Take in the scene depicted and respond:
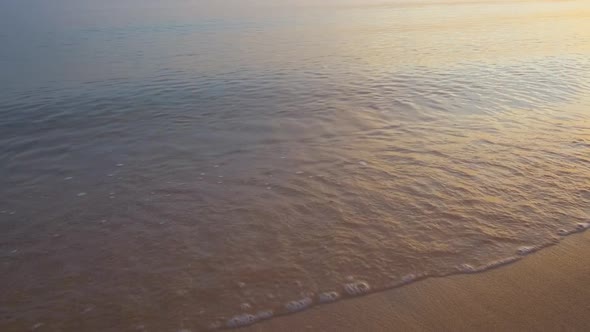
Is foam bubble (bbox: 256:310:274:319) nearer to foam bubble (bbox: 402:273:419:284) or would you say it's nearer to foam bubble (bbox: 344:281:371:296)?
foam bubble (bbox: 344:281:371:296)

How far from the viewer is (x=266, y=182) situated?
648 cm

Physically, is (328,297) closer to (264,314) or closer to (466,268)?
(264,314)

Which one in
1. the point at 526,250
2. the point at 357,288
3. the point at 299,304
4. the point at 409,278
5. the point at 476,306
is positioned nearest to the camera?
the point at 476,306

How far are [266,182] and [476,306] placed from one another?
11.0ft

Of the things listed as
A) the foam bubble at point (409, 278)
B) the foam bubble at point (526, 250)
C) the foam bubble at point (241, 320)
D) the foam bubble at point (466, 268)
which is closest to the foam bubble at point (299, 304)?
the foam bubble at point (241, 320)

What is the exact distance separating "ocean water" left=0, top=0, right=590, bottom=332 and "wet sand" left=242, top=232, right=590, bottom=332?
0.16m

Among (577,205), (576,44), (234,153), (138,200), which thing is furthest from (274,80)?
(576,44)

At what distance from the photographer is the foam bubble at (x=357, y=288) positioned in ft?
13.6

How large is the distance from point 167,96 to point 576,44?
15170 millimetres

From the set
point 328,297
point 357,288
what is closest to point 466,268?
point 357,288

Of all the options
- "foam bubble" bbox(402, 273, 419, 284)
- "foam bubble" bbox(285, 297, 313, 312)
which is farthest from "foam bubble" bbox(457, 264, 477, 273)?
"foam bubble" bbox(285, 297, 313, 312)

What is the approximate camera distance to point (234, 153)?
7656 mm

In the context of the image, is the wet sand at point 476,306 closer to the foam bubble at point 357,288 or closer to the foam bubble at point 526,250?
the foam bubble at point 357,288

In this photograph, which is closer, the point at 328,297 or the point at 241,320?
the point at 241,320
